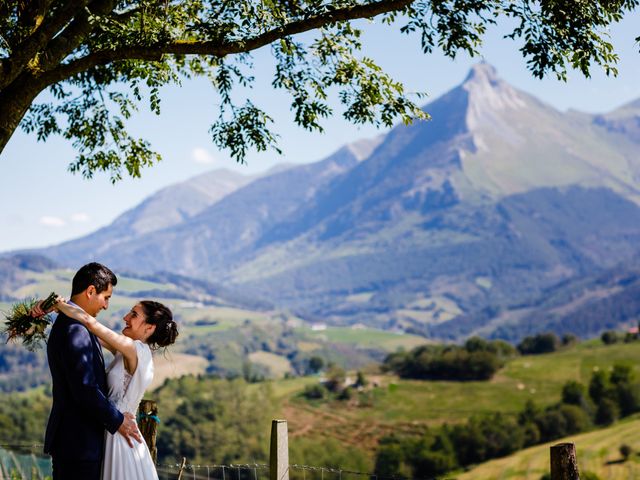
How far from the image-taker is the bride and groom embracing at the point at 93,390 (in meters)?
5.98

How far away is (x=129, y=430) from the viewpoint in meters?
6.20

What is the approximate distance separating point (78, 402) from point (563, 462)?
3.74m

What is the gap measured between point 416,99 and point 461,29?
1484 millimetres

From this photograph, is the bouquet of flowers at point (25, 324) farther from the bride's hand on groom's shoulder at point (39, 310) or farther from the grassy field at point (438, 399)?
the grassy field at point (438, 399)

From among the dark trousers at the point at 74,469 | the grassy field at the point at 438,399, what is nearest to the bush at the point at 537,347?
the grassy field at the point at 438,399

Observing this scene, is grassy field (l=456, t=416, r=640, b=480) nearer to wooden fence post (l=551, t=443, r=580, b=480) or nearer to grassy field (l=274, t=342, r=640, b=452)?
grassy field (l=274, t=342, r=640, b=452)

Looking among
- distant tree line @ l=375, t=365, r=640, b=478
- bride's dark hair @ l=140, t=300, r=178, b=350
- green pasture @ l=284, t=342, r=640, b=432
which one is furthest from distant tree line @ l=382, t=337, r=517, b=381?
bride's dark hair @ l=140, t=300, r=178, b=350

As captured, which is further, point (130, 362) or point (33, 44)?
point (33, 44)

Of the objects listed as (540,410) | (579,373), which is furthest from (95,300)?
(579,373)

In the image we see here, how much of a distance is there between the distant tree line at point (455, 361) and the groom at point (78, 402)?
172344 millimetres

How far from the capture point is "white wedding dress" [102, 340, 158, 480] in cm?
614

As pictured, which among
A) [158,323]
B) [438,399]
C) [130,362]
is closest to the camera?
[130,362]

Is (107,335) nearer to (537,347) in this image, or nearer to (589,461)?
(589,461)

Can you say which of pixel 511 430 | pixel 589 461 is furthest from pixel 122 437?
pixel 511 430
